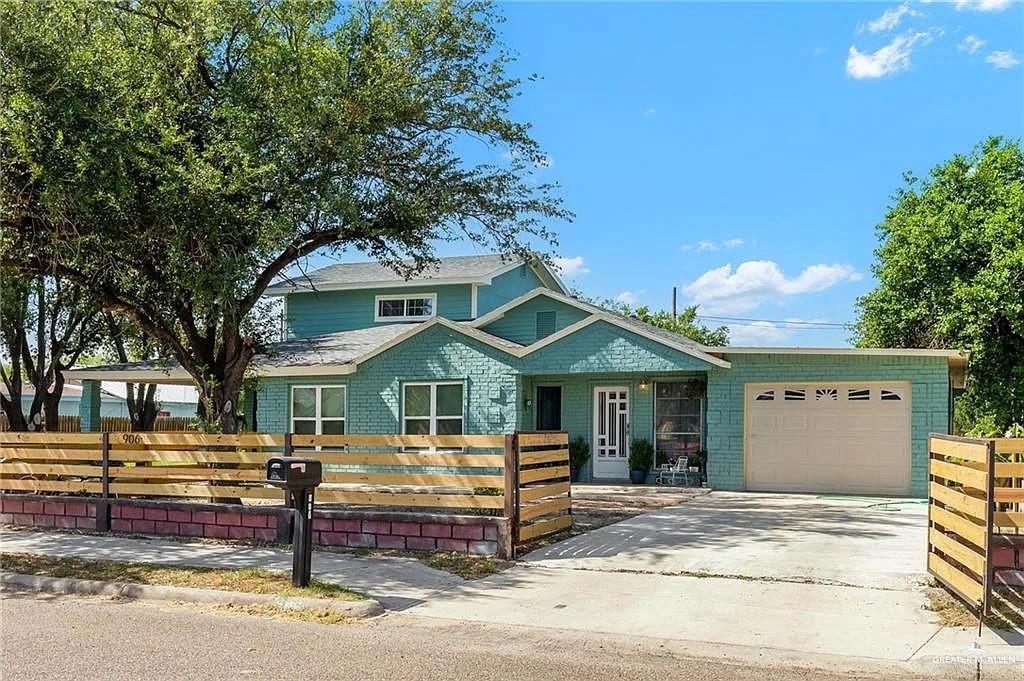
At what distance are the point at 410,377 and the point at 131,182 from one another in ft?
32.9

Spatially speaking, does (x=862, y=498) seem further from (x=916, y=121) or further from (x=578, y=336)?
(x=916, y=121)

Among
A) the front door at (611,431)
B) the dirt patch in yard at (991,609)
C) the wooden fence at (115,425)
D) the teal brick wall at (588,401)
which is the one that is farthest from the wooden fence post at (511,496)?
the wooden fence at (115,425)

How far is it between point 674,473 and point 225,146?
11.7m

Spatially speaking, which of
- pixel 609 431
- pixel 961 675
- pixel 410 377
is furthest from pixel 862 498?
pixel 961 675

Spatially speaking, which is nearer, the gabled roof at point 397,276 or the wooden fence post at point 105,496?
the wooden fence post at point 105,496

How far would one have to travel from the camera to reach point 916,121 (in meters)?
18.7

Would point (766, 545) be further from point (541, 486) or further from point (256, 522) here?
point (256, 522)

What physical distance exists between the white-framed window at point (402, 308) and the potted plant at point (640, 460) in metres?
7.61

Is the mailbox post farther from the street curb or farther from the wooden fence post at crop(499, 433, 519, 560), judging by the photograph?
the wooden fence post at crop(499, 433, 519, 560)

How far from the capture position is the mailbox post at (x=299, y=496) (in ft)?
26.5

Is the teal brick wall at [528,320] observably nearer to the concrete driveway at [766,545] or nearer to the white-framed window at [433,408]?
the white-framed window at [433,408]

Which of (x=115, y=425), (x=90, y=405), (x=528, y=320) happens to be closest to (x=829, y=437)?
(x=528, y=320)

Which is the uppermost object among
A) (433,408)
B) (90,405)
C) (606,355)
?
(606,355)

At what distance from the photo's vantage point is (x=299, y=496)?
8.19 meters
